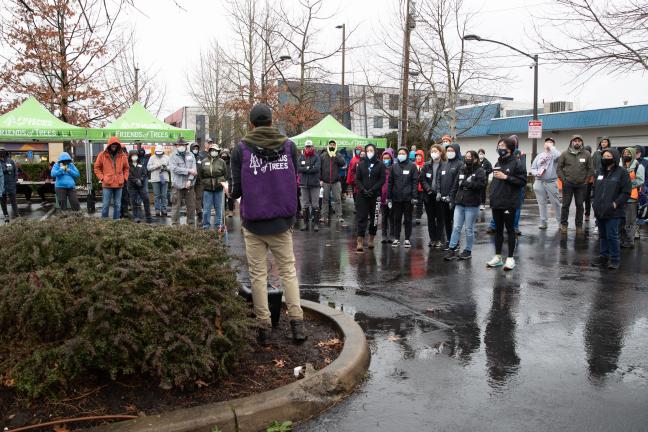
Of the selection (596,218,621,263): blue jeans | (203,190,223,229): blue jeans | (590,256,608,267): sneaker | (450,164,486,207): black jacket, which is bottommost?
(590,256,608,267): sneaker

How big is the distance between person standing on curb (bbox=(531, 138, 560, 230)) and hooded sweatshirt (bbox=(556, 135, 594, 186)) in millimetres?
441

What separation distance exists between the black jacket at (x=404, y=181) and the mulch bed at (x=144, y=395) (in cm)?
605

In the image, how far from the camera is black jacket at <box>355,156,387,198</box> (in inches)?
393

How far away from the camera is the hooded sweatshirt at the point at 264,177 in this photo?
4613 millimetres

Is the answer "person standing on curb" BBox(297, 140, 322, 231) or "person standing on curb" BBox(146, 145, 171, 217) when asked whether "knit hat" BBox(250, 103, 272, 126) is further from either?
"person standing on curb" BBox(146, 145, 171, 217)

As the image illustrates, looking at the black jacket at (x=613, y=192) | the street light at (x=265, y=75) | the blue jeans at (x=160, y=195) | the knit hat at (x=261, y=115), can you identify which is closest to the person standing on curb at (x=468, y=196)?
the black jacket at (x=613, y=192)

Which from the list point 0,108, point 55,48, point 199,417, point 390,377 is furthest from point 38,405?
point 0,108

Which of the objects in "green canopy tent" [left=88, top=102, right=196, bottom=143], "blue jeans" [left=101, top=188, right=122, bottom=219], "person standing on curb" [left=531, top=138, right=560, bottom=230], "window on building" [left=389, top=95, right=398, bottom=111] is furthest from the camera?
"window on building" [left=389, top=95, right=398, bottom=111]

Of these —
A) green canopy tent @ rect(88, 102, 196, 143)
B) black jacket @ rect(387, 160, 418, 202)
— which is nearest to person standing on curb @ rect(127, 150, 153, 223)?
green canopy tent @ rect(88, 102, 196, 143)

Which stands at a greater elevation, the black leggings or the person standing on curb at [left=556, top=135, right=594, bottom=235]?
the person standing on curb at [left=556, top=135, right=594, bottom=235]

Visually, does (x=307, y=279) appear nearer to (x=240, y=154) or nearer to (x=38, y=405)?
(x=240, y=154)

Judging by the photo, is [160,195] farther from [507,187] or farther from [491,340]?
[491,340]

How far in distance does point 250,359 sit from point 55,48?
21.2 m

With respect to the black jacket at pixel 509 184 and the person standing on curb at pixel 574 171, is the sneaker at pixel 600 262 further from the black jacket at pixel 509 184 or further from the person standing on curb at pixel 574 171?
the person standing on curb at pixel 574 171
